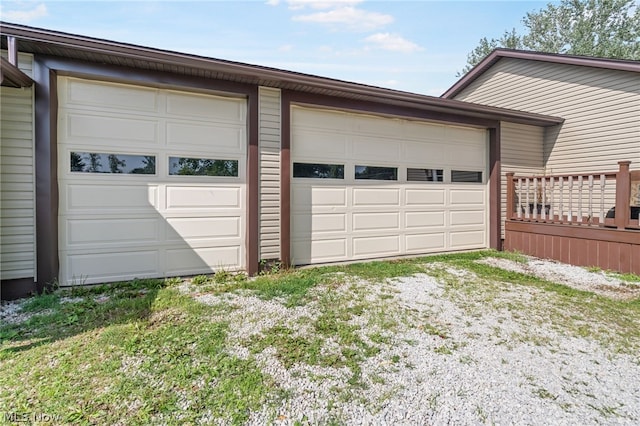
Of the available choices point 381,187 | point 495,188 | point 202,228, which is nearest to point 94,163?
point 202,228

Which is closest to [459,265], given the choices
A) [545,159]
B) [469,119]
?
[469,119]

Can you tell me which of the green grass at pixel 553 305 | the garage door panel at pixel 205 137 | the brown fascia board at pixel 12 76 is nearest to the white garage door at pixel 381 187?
the garage door panel at pixel 205 137

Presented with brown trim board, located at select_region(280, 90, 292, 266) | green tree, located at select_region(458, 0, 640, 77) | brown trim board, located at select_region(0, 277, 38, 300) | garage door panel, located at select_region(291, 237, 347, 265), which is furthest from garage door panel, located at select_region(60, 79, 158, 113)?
green tree, located at select_region(458, 0, 640, 77)

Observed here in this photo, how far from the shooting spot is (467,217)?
6676mm

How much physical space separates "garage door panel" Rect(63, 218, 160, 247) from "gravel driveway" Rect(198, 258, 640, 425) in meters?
1.43

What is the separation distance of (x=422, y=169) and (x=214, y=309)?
4.59 m

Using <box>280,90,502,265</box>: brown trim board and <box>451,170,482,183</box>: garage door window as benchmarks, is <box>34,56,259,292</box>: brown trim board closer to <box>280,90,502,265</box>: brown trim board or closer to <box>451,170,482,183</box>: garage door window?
<box>280,90,502,265</box>: brown trim board

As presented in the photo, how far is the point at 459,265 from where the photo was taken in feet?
18.0

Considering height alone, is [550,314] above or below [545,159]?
below

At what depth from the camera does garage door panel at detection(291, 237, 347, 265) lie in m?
5.26

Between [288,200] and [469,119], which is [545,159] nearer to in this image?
[469,119]

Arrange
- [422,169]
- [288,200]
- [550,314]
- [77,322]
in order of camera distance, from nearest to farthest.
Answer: [77,322] < [550,314] < [288,200] < [422,169]

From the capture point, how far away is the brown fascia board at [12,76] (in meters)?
3.15

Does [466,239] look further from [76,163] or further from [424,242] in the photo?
[76,163]
